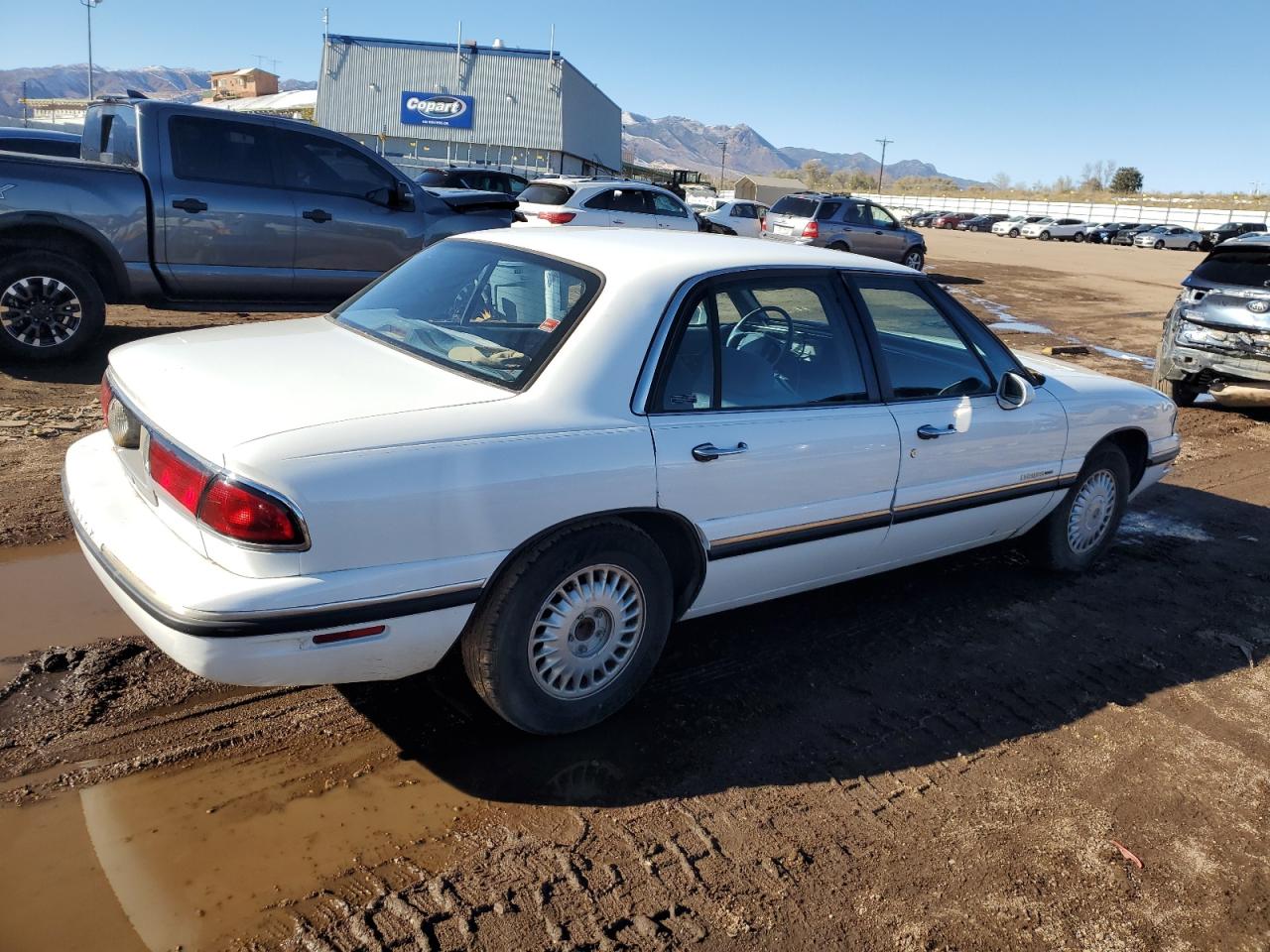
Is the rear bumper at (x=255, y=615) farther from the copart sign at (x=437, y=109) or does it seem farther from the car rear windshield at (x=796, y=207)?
the copart sign at (x=437, y=109)

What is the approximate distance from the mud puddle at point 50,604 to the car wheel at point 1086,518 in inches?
162

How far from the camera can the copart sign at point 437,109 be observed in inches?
2012

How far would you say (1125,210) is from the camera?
73.2 m

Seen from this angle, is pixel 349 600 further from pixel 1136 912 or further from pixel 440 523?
pixel 1136 912

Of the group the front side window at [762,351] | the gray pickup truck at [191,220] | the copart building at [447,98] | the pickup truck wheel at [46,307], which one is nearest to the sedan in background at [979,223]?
the copart building at [447,98]

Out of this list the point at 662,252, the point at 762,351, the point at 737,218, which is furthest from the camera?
the point at 737,218

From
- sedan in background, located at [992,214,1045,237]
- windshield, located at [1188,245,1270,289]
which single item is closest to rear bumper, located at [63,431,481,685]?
windshield, located at [1188,245,1270,289]

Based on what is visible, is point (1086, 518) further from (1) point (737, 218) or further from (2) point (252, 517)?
(1) point (737, 218)

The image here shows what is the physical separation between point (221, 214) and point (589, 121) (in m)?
53.4

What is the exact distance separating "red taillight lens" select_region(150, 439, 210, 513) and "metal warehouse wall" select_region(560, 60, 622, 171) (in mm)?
52344

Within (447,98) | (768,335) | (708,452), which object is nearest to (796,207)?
(768,335)

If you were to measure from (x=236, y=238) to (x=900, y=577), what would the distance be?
5897mm

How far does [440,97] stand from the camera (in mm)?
→ 51094

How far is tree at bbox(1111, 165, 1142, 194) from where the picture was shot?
332ft
